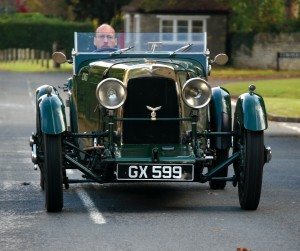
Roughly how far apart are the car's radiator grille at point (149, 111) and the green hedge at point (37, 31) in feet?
192

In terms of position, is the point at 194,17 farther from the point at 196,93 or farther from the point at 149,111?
the point at 196,93

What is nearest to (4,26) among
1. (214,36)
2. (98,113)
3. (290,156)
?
(214,36)

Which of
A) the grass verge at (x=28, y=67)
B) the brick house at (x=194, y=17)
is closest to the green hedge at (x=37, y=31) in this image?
the grass verge at (x=28, y=67)

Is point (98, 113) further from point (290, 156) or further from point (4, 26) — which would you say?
point (4, 26)

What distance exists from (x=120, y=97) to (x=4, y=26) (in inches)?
2500

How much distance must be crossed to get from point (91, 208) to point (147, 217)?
2.84 feet

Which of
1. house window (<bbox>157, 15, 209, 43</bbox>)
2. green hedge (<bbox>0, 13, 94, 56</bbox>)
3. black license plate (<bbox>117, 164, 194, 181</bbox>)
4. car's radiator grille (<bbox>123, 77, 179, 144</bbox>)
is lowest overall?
green hedge (<bbox>0, 13, 94, 56</bbox>)

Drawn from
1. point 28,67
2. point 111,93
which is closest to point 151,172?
point 111,93

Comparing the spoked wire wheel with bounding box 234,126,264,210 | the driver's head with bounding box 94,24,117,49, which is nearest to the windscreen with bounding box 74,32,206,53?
the driver's head with bounding box 94,24,117,49

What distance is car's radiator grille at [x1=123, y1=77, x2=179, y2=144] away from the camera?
43.4 feet

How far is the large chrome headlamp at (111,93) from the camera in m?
12.8

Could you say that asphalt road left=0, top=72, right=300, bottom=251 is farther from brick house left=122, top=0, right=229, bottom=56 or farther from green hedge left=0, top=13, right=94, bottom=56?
green hedge left=0, top=13, right=94, bottom=56

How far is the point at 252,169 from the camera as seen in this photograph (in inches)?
495

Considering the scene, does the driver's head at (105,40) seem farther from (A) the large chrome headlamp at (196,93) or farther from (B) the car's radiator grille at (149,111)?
(A) the large chrome headlamp at (196,93)
